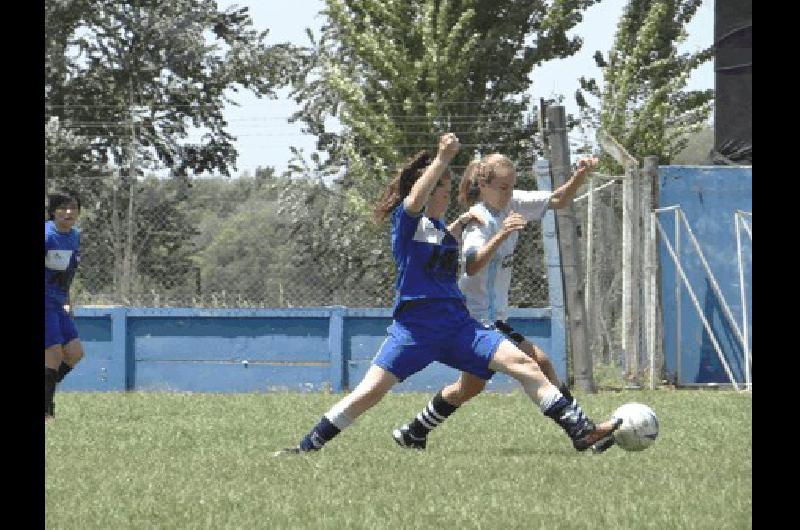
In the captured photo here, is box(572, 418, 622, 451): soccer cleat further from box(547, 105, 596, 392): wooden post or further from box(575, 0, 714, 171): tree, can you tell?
box(575, 0, 714, 171): tree

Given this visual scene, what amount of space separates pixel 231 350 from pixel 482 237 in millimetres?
7782

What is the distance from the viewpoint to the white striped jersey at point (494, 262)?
9133mm

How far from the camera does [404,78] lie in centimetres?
3228

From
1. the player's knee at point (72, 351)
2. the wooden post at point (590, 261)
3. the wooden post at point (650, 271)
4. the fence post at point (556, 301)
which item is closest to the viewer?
the player's knee at point (72, 351)

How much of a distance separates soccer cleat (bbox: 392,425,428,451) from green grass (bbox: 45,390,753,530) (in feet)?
0.20

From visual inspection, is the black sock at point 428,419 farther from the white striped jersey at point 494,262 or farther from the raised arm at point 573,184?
the raised arm at point 573,184

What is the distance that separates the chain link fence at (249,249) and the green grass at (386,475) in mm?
5517

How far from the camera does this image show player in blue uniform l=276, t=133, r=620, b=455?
Answer: 27.6ft

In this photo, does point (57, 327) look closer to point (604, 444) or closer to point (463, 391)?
point (463, 391)

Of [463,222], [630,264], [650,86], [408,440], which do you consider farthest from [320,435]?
[650,86]

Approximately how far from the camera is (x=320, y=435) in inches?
340

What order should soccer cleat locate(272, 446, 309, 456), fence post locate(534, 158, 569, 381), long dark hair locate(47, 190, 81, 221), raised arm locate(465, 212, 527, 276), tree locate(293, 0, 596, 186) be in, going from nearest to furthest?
raised arm locate(465, 212, 527, 276) → soccer cleat locate(272, 446, 309, 456) → long dark hair locate(47, 190, 81, 221) → fence post locate(534, 158, 569, 381) → tree locate(293, 0, 596, 186)

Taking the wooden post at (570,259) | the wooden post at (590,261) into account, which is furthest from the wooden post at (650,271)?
the wooden post at (570,259)

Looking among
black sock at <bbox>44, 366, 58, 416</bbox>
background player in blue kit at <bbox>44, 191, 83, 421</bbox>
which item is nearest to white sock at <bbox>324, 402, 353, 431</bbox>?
black sock at <bbox>44, 366, 58, 416</bbox>
